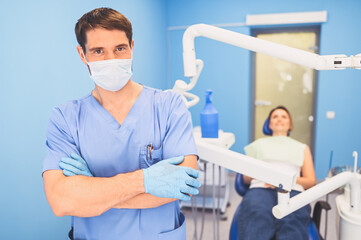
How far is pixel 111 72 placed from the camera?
38.7 inches

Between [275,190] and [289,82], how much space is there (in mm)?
1963

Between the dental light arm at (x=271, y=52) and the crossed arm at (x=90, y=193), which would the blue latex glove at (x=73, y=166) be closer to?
the crossed arm at (x=90, y=193)

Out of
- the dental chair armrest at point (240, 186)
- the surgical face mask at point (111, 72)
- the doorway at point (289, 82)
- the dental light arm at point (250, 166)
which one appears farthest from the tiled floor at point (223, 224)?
the surgical face mask at point (111, 72)

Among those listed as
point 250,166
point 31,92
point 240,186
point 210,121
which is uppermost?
point 31,92

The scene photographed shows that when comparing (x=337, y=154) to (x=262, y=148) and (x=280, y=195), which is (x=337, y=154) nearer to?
(x=262, y=148)

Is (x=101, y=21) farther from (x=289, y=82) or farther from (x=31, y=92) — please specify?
(x=289, y=82)

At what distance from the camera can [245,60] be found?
3531 mm

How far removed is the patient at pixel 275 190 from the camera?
5.28 feet

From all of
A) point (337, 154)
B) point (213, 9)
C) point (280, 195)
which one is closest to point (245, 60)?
point (213, 9)

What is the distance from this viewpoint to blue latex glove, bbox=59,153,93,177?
0.90m

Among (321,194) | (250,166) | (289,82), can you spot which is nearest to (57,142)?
(250,166)

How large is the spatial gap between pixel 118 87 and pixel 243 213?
114 cm

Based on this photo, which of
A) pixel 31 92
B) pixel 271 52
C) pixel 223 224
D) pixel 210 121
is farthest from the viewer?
pixel 223 224

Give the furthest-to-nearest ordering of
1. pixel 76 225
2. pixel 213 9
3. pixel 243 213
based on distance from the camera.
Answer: pixel 213 9 → pixel 243 213 → pixel 76 225
